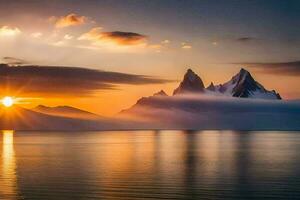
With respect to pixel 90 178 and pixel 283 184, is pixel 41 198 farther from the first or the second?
pixel 283 184

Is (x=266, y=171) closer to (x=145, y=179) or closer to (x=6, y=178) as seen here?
(x=145, y=179)

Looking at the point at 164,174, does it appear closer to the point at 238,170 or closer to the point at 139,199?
the point at 238,170

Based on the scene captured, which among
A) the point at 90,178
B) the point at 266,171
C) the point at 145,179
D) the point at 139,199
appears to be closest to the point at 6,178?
the point at 90,178

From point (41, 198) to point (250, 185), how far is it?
1247 inches

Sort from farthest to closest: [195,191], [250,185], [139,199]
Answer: [250,185] < [195,191] < [139,199]

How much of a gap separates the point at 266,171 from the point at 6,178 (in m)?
49.6

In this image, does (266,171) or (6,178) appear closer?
(6,178)

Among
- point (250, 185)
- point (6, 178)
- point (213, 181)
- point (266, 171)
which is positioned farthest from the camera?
point (266, 171)

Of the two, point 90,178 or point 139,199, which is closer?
point 139,199

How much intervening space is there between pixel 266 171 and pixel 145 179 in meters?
29.8

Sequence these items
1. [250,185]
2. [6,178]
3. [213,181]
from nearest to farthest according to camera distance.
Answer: [250,185] → [213,181] → [6,178]

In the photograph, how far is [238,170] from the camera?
9894 centimetres

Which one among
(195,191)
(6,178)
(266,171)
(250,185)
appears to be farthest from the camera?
(266,171)

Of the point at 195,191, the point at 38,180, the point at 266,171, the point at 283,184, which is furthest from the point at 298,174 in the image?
the point at 38,180
